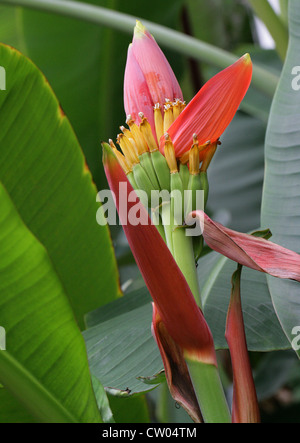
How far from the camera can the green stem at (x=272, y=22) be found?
0.70 metres

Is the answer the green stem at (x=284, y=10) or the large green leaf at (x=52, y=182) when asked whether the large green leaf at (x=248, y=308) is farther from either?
the green stem at (x=284, y=10)

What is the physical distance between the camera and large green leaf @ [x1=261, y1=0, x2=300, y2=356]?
0.42 m

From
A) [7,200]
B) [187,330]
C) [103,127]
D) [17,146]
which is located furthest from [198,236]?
[103,127]

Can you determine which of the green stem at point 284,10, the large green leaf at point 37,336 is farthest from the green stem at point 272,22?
the large green leaf at point 37,336

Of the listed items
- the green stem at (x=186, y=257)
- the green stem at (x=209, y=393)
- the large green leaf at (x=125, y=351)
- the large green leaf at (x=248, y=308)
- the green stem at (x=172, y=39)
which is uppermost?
the green stem at (x=172, y=39)

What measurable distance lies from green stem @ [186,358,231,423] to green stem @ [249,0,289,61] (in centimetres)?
57

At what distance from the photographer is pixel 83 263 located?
60 cm

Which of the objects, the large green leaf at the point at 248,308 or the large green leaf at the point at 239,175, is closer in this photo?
the large green leaf at the point at 248,308

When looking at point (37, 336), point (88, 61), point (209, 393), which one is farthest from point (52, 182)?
point (88, 61)

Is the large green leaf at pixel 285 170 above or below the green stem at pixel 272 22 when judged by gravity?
below

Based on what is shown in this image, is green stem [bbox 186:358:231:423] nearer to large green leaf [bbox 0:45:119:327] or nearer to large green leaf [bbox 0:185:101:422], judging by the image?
large green leaf [bbox 0:185:101:422]

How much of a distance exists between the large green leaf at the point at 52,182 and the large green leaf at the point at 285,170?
0.22 meters

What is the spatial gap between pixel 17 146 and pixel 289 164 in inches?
10.8

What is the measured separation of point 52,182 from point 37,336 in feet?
0.68
